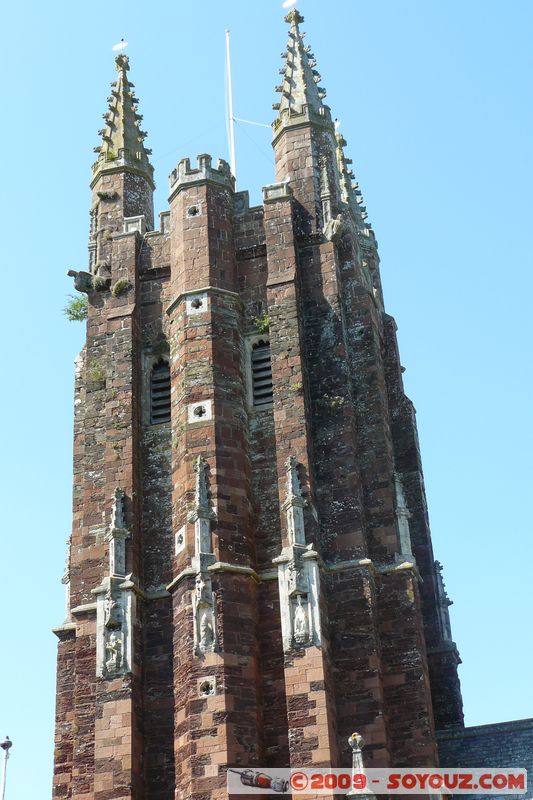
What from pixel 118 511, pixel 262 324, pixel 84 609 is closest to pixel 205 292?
pixel 262 324

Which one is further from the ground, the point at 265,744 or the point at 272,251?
the point at 272,251

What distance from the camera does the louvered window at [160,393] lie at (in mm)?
38375

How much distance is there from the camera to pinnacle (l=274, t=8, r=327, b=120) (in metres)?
43.0

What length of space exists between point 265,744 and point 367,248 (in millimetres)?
20530

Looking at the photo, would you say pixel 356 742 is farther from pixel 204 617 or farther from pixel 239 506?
pixel 239 506

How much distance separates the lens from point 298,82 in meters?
43.9

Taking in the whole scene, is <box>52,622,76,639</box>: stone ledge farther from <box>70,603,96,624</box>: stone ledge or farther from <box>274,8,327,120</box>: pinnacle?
<box>274,8,327,120</box>: pinnacle

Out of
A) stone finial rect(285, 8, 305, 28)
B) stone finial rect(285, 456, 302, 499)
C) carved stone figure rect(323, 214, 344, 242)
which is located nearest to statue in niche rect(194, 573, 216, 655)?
stone finial rect(285, 456, 302, 499)

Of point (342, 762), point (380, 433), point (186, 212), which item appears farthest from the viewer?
point (186, 212)

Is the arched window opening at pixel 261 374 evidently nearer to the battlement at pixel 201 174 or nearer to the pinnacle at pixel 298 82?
the battlement at pixel 201 174

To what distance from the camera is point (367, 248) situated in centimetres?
4841

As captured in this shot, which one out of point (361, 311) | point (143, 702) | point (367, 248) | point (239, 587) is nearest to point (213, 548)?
point (239, 587)

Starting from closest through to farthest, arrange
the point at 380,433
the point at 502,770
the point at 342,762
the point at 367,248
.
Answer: the point at 342,762, the point at 502,770, the point at 380,433, the point at 367,248

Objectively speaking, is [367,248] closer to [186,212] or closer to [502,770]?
[186,212]
